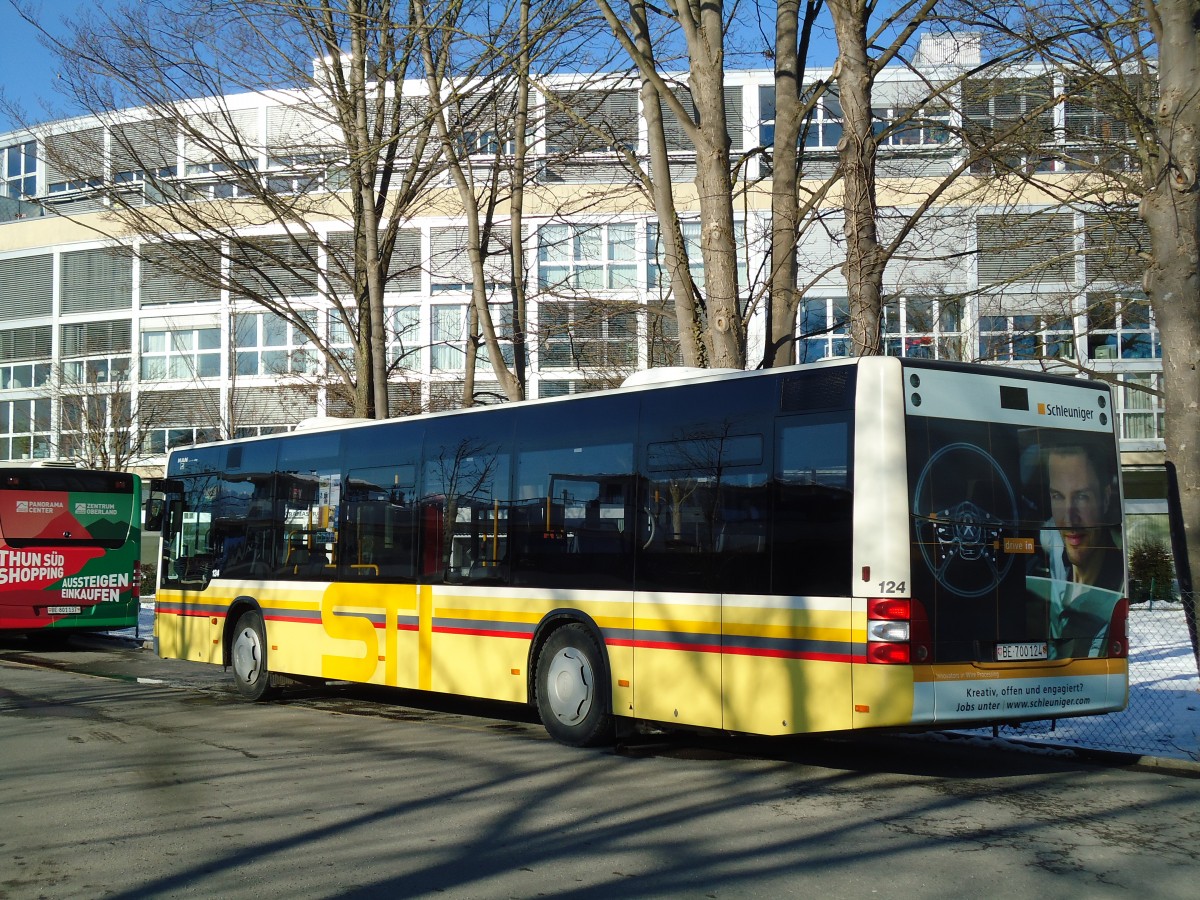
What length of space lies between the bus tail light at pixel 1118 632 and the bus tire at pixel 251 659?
9.04m

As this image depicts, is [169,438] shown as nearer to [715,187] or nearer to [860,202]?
[715,187]

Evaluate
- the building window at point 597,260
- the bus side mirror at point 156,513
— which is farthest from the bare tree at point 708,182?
the building window at point 597,260

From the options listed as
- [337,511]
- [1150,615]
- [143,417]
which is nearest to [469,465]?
[337,511]

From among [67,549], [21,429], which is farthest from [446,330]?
[67,549]

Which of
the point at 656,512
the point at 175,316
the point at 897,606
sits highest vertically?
the point at 175,316

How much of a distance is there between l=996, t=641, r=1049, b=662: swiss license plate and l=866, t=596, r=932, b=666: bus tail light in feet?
2.45

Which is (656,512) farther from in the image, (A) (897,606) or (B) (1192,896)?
(B) (1192,896)

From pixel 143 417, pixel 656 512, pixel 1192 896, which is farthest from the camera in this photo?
pixel 143 417

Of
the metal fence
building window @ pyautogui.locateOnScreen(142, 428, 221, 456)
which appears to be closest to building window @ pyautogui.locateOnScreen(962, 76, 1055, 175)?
the metal fence

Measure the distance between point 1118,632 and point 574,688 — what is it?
4.16 meters

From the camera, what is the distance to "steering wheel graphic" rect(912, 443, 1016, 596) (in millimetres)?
8766

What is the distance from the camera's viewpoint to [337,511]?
14.1 metres

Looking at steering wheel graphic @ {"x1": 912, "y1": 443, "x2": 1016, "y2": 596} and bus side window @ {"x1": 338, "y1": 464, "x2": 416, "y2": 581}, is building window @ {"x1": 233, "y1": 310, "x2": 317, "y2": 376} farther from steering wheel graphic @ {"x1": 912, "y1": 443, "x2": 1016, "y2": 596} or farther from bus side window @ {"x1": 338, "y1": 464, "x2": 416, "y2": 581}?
steering wheel graphic @ {"x1": 912, "y1": 443, "x2": 1016, "y2": 596}

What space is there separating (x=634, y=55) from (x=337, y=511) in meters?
5.88
